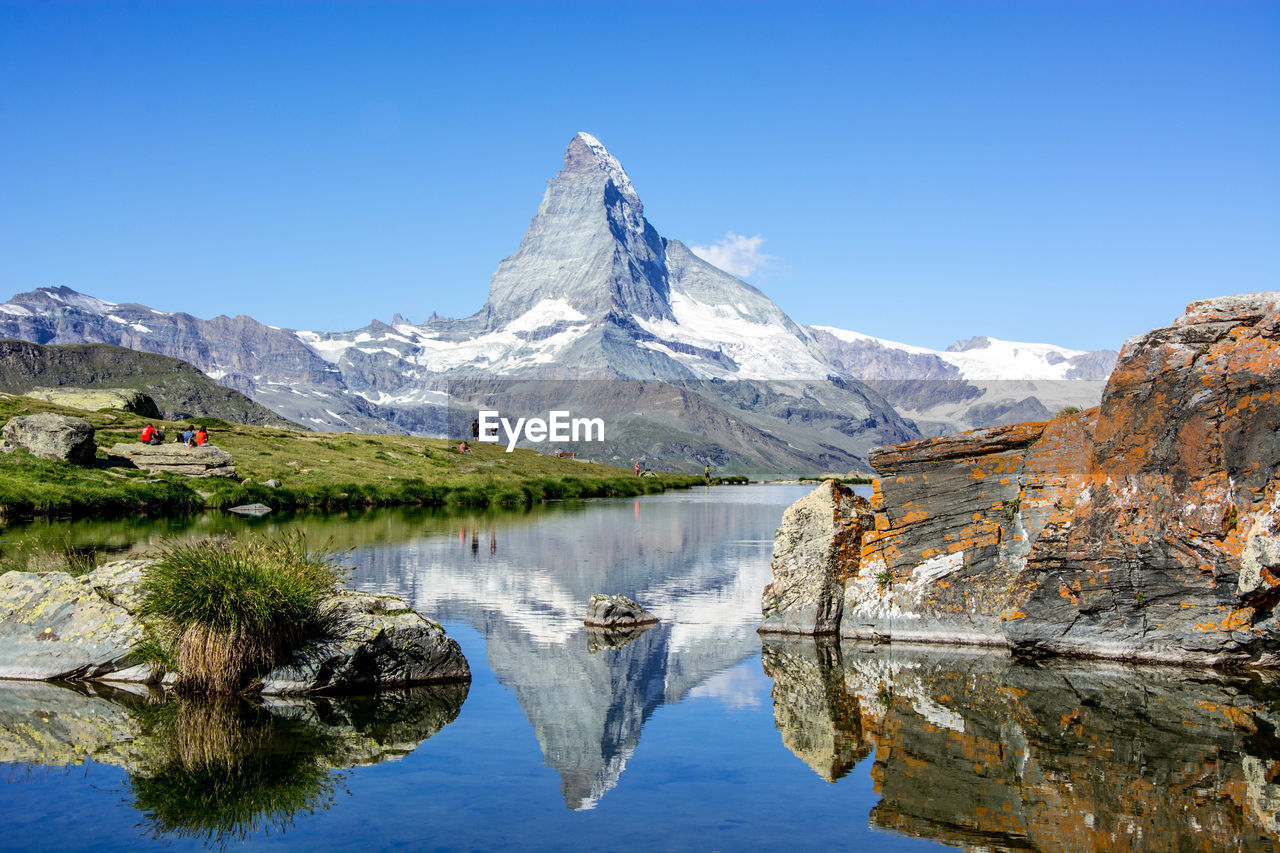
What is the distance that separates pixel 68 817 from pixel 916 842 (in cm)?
882

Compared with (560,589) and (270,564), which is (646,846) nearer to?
(270,564)

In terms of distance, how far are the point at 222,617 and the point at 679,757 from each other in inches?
301

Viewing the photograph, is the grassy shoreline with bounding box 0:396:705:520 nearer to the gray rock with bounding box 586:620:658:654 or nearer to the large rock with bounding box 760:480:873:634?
the gray rock with bounding box 586:620:658:654

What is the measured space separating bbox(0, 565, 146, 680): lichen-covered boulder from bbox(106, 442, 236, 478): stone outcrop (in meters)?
47.0

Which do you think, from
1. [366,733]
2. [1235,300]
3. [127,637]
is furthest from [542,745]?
[1235,300]

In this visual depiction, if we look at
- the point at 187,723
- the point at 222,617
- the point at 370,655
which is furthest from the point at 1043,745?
the point at 222,617

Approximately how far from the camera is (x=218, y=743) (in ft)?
42.6

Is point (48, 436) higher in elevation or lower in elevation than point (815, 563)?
higher

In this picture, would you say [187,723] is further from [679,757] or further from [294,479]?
[294,479]

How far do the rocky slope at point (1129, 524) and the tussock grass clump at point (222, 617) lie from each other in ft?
36.7

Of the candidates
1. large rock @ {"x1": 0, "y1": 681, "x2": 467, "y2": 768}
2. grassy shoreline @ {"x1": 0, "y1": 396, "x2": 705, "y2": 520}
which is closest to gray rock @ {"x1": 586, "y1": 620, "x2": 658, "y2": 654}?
large rock @ {"x1": 0, "y1": 681, "x2": 467, "y2": 768}

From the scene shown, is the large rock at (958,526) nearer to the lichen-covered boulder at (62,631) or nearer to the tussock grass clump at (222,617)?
the tussock grass clump at (222,617)

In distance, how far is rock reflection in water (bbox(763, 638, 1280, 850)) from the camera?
10336mm

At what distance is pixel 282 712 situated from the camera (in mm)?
14727
